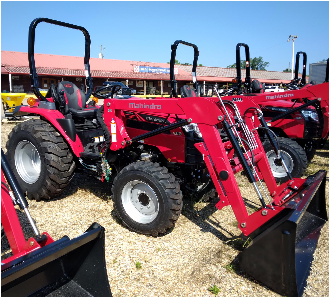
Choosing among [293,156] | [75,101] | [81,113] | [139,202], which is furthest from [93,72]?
[139,202]

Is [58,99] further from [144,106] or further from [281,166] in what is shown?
[281,166]

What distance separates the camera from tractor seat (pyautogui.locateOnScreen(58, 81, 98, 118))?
4.46 m

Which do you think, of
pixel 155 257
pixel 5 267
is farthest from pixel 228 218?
pixel 5 267

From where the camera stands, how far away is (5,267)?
5.76ft

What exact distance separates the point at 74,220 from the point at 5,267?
79.9 inches

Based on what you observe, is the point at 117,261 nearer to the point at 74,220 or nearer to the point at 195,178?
the point at 74,220

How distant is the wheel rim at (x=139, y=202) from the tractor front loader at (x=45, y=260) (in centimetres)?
112

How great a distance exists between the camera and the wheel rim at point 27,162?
4.46m

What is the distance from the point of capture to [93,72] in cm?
2555

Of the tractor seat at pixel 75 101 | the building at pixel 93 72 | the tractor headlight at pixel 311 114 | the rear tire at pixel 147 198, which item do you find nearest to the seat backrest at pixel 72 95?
the tractor seat at pixel 75 101

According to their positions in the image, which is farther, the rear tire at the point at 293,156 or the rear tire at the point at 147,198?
the rear tire at the point at 293,156

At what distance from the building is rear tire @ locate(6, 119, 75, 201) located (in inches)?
687

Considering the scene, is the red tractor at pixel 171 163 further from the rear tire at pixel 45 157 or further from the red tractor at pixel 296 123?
the red tractor at pixel 296 123

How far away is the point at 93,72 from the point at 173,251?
24498 millimetres
